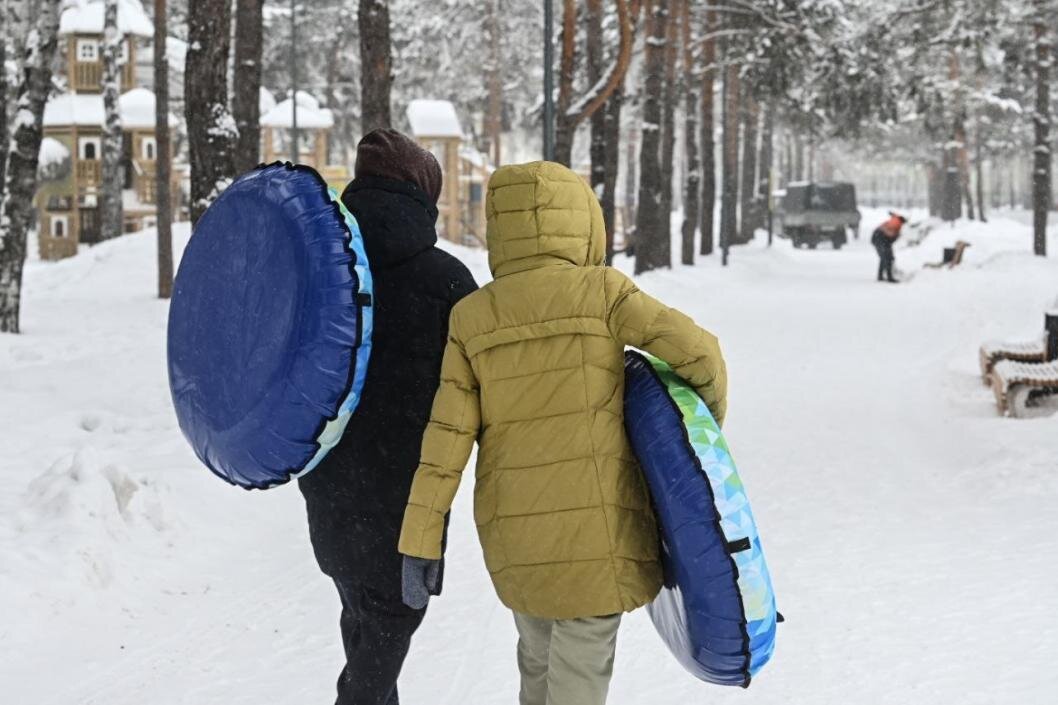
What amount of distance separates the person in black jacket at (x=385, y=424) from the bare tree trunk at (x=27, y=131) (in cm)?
1134

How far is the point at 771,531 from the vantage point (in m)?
7.39

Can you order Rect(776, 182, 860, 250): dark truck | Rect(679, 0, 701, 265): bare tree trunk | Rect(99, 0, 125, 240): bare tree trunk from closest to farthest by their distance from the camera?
Rect(679, 0, 701, 265): bare tree trunk, Rect(99, 0, 125, 240): bare tree trunk, Rect(776, 182, 860, 250): dark truck

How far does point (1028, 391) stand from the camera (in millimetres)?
10352

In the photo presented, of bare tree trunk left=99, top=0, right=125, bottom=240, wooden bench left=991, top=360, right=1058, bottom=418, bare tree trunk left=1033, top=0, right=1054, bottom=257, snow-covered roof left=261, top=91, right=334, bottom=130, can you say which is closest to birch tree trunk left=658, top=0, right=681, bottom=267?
bare tree trunk left=1033, top=0, right=1054, bottom=257

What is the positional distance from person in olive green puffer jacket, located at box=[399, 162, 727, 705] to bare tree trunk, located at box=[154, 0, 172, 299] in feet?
56.2

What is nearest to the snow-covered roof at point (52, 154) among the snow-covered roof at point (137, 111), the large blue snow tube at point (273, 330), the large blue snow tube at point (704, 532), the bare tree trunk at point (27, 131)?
the snow-covered roof at point (137, 111)

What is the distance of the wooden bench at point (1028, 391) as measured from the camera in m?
10.3

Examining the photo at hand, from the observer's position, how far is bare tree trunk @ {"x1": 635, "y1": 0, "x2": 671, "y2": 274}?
24.2 meters

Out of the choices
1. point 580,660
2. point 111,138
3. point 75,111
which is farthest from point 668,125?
point 580,660

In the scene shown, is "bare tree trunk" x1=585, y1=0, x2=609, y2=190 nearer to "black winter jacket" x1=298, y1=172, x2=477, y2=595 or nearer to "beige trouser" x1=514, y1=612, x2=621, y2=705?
"black winter jacket" x1=298, y1=172, x2=477, y2=595

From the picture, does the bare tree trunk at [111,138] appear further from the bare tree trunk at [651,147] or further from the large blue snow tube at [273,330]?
the large blue snow tube at [273,330]

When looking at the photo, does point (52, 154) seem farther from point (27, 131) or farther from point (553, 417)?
point (553, 417)

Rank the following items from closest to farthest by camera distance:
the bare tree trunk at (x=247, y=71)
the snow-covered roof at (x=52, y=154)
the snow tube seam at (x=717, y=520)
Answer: the snow tube seam at (x=717, y=520), the bare tree trunk at (x=247, y=71), the snow-covered roof at (x=52, y=154)

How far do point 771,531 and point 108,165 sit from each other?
27950 millimetres
